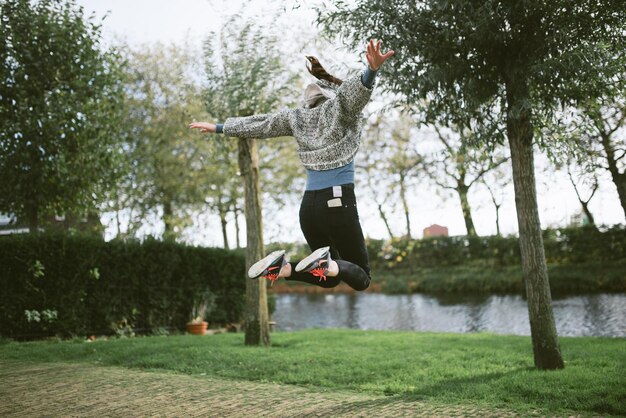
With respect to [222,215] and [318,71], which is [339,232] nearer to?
[318,71]

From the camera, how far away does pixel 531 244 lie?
7.48m

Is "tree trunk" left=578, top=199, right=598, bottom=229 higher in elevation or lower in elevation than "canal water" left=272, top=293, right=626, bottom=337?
higher

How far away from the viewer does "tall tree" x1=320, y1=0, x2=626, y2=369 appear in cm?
668

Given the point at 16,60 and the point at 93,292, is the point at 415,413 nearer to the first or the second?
the point at 93,292

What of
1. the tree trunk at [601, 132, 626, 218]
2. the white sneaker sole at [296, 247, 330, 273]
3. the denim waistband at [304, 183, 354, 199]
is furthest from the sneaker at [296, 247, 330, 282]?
the tree trunk at [601, 132, 626, 218]

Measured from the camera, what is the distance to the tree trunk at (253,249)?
34.6ft

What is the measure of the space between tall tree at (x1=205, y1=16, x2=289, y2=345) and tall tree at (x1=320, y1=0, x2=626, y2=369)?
295 centimetres

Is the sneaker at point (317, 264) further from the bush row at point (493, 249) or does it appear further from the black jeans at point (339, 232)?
the bush row at point (493, 249)

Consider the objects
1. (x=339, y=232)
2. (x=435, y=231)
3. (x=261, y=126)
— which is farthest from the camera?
(x=435, y=231)

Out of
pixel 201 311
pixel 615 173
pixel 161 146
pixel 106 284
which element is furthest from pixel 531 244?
pixel 161 146

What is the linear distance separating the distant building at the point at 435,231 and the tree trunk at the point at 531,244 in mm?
18732

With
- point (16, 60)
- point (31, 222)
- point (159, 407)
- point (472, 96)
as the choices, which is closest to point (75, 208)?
point (31, 222)

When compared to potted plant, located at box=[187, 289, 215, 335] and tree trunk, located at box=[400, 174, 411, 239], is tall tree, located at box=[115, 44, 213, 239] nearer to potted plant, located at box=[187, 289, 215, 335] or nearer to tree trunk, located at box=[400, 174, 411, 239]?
potted plant, located at box=[187, 289, 215, 335]

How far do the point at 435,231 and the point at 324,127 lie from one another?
2397 centimetres
